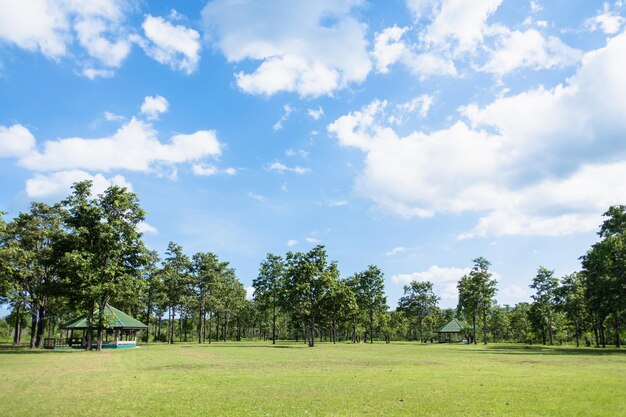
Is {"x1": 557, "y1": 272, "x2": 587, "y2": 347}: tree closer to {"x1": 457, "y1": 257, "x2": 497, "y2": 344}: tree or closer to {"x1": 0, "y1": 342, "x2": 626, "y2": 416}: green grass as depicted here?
{"x1": 457, "y1": 257, "x2": 497, "y2": 344}: tree

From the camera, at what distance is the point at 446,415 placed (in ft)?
39.3

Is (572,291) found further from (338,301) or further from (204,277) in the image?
(204,277)

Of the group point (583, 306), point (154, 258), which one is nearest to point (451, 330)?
point (583, 306)

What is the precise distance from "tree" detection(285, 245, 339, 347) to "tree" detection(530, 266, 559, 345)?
43713mm

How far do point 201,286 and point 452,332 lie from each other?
6321cm

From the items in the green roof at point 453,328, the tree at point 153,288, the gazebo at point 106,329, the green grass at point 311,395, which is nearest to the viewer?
the green grass at point 311,395

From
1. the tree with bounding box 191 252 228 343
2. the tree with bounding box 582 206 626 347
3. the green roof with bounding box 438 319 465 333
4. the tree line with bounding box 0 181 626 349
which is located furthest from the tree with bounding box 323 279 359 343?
Result: the tree with bounding box 582 206 626 347

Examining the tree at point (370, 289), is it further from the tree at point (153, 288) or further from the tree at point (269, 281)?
the tree at point (153, 288)

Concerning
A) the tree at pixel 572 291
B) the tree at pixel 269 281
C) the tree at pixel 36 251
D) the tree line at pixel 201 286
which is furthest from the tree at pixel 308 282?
the tree at pixel 572 291

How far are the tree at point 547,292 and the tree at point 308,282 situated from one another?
4371 centimetres

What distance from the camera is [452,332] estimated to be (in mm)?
101188

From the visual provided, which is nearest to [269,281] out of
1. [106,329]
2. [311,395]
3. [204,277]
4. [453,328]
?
[204,277]

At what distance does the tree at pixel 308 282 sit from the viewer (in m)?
67.6

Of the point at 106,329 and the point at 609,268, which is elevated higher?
the point at 609,268
